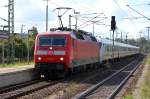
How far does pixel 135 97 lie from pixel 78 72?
15.4 meters

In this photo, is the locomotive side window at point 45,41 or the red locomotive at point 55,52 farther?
the locomotive side window at point 45,41

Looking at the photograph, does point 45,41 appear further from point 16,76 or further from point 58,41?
point 16,76

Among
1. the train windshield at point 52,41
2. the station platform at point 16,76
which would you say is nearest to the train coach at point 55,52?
the train windshield at point 52,41

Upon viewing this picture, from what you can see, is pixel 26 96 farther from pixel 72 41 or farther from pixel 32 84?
pixel 72 41

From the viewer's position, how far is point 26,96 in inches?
693

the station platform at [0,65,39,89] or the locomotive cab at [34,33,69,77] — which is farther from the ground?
the locomotive cab at [34,33,69,77]

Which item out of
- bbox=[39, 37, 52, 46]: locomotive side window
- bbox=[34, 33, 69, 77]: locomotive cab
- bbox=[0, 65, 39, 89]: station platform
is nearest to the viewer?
bbox=[0, 65, 39, 89]: station platform

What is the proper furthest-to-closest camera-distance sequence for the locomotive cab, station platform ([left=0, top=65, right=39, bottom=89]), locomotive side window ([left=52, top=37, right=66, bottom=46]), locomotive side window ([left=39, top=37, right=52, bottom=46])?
locomotive side window ([left=39, top=37, right=52, bottom=46]) → locomotive side window ([left=52, top=37, right=66, bottom=46]) → the locomotive cab → station platform ([left=0, top=65, right=39, bottom=89])

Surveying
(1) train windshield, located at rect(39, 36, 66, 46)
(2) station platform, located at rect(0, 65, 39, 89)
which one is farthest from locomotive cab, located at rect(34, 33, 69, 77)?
(2) station platform, located at rect(0, 65, 39, 89)

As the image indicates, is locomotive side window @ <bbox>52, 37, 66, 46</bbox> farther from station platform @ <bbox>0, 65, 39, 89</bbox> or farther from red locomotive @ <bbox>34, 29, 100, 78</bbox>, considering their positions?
station platform @ <bbox>0, 65, 39, 89</bbox>

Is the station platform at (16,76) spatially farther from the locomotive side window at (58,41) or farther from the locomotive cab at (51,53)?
the locomotive side window at (58,41)

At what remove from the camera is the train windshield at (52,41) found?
85.7ft

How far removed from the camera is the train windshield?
26.1 metres

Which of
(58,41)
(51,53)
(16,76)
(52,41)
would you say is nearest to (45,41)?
(52,41)
